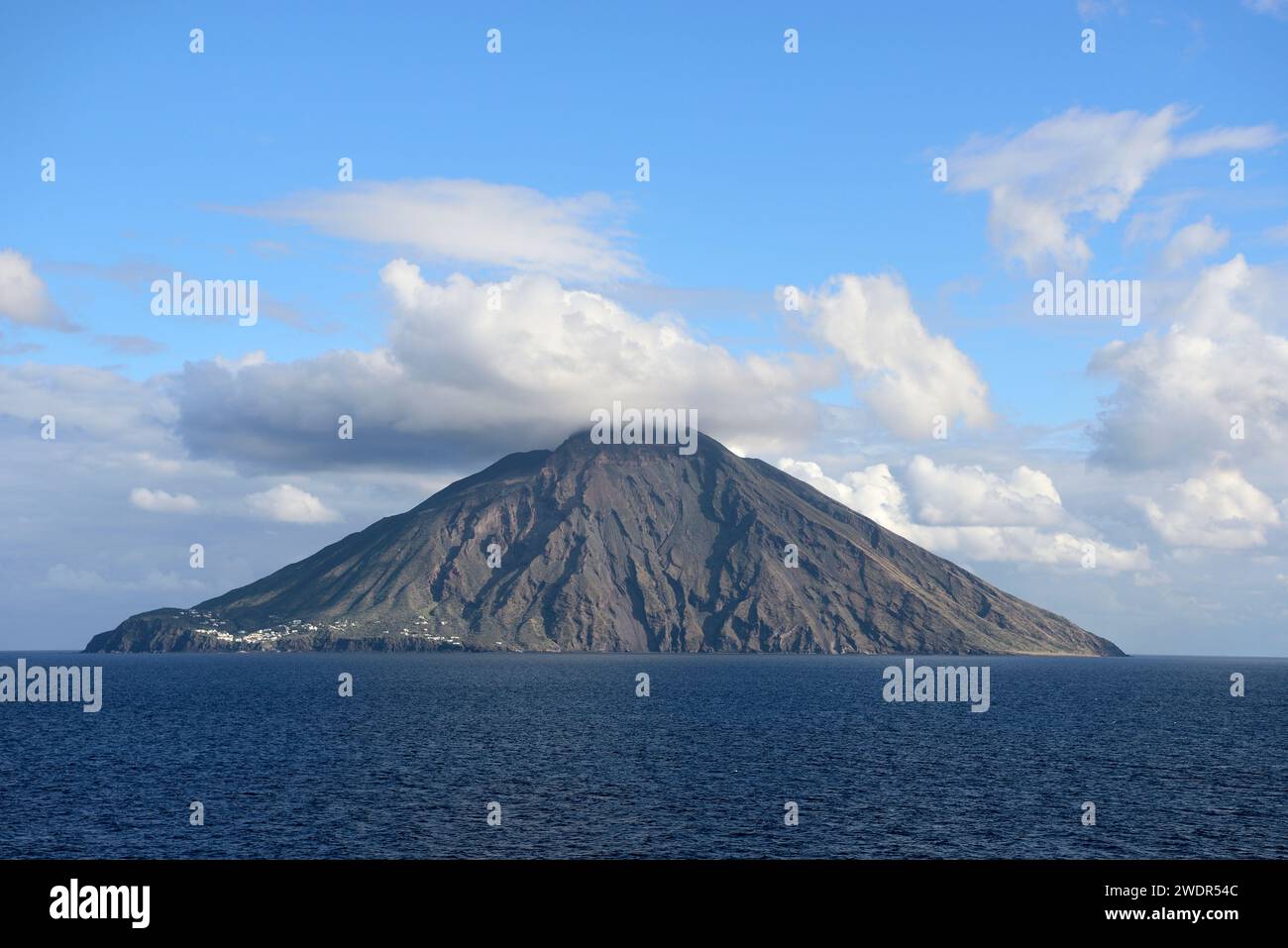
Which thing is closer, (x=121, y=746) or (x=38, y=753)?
(x=38, y=753)

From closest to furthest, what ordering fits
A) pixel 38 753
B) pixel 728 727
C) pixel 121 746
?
pixel 38 753, pixel 121 746, pixel 728 727

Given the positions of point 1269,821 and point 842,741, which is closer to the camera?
point 1269,821

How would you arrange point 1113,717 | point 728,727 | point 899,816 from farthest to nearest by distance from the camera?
1. point 1113,717
2. point 728,727
3. point 899,816
